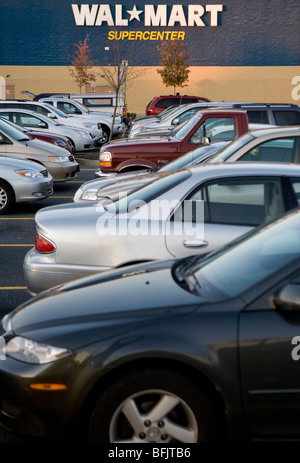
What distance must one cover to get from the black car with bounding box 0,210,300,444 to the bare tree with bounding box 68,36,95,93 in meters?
53.0

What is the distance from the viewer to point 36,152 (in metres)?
16.0

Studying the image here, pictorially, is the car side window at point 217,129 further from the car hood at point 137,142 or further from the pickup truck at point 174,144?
the car hood at point 137,142

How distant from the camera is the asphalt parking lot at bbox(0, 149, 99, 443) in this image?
7.70 m

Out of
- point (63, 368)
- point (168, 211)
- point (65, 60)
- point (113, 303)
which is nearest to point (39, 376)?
point (63, 368)

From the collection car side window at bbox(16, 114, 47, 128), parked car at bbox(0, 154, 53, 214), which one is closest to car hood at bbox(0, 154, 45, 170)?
parked car at bbox(0, 154, 53, 214)

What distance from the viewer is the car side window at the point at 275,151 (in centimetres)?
966

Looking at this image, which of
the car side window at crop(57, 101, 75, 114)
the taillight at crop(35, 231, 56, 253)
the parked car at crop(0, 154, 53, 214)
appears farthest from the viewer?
the car side window at crop(57, 101, 75, 114)

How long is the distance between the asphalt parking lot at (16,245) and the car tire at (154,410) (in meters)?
1.01

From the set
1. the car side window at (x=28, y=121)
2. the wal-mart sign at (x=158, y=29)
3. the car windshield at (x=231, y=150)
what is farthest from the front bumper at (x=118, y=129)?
the wal-mart sign at (x=158, y=29)

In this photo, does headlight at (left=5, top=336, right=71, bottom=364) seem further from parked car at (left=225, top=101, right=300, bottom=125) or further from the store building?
the store building

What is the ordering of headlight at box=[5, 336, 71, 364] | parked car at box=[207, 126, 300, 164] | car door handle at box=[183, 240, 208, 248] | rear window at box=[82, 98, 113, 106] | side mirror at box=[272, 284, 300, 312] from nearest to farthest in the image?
1. side mirror at box=[272, 284, 300, 312]
2. headlight at box=[5, 336, 71, 364]
3. car door handle at box=[183, 240, 208, 248]
4. parked car at box=[207, 126, 300, 164]
5. rear window at box=[82, 98, 113, 106]

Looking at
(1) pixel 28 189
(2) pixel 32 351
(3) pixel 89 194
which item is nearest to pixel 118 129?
(1) pixel 28 189

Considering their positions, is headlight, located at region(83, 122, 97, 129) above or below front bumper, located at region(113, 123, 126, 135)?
above
